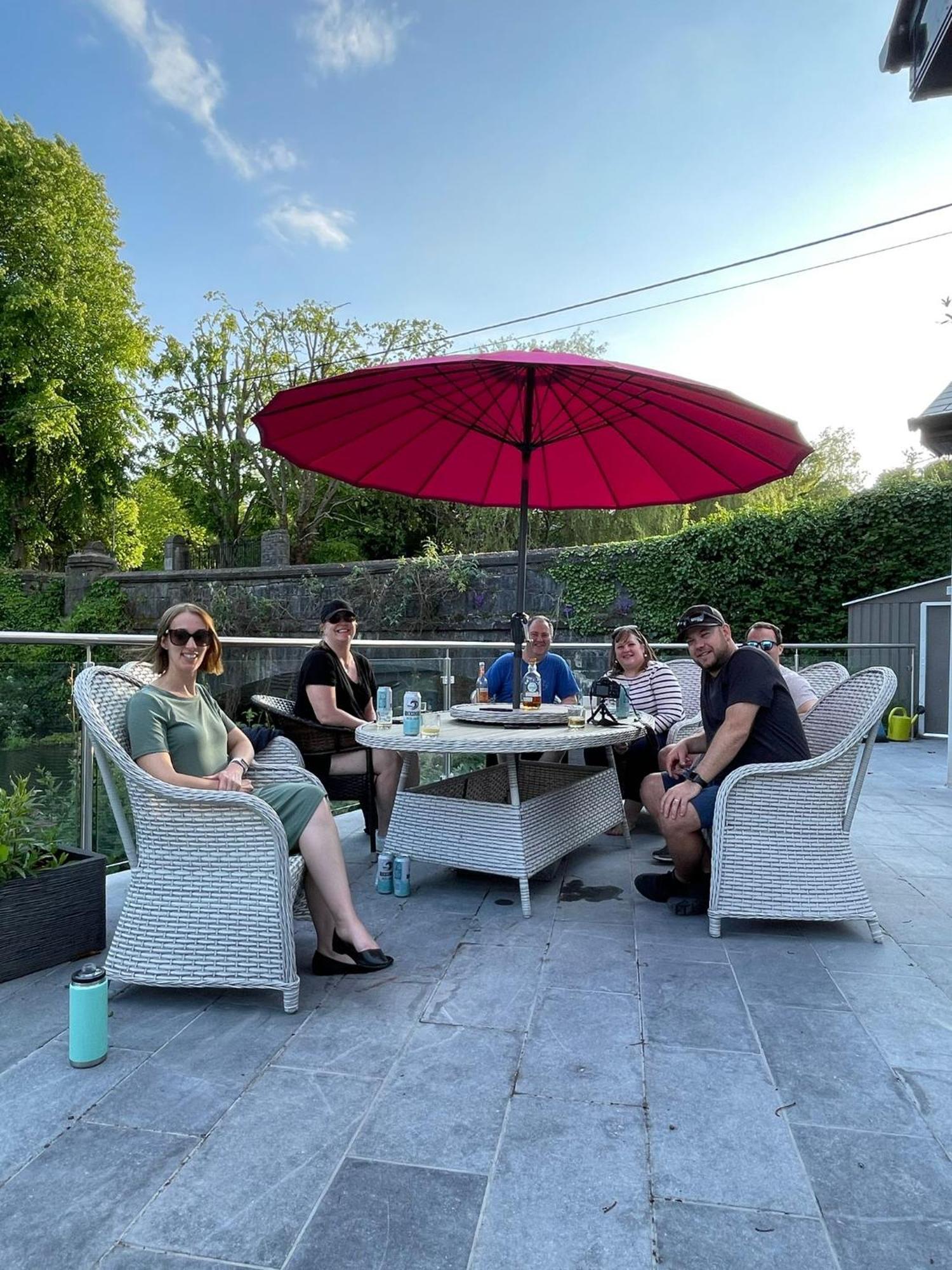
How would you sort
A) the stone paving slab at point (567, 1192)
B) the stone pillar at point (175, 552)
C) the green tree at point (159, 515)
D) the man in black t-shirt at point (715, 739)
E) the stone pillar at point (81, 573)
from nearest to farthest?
the stone paving slab at point (567, 1192), the man in black t-shirt at point (715, 739), the stone pillar at point (81, 573), the stone pillar at point (175, 552), the green tree at point (159, 515)

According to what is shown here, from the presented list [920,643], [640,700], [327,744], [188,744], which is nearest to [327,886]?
[188,744]

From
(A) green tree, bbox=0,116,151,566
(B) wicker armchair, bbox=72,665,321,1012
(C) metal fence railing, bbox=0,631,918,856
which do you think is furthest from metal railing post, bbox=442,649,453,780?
(A) green tree, bbox=0,116,151,566

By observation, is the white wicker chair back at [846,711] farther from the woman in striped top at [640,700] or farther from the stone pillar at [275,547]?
the stone pillar at [275,547]

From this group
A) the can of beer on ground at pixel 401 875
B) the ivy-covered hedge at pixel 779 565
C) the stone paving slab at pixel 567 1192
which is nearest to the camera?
the stone paving slab at pixel 567 1192

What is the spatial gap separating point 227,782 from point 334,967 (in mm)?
607

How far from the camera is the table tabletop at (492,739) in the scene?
9.07 feet

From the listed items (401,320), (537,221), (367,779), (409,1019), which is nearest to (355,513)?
(401,320)

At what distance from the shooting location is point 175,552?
21672 millimetres

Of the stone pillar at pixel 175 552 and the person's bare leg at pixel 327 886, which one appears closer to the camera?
the person's bare leg at pixel 327 886

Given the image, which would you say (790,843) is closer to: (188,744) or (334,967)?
(334,967)

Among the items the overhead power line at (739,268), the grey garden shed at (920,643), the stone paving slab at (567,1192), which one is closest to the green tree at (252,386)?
the overhead power line at (739,268)

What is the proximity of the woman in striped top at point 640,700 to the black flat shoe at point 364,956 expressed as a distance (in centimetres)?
201

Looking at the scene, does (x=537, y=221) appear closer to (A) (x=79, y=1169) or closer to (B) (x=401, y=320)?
(B) (x=401, y=320)

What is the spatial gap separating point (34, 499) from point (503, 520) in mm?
13348
